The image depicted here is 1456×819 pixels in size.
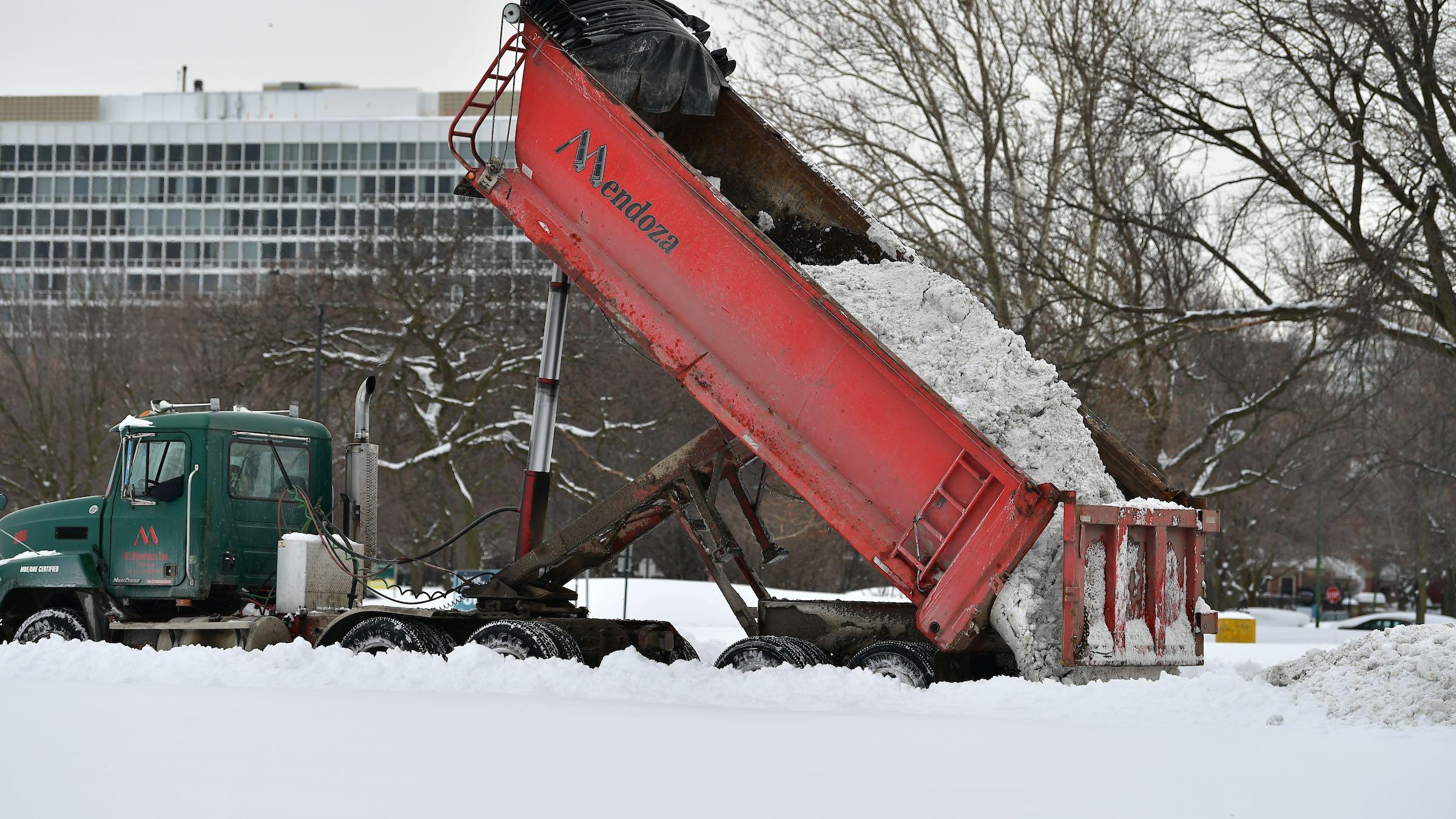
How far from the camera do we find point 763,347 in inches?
369

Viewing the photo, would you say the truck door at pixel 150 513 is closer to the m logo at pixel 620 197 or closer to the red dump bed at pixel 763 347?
the red dump bed at pixel 763 347

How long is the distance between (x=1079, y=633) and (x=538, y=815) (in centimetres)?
414

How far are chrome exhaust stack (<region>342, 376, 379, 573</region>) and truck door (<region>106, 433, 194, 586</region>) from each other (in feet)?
4.16

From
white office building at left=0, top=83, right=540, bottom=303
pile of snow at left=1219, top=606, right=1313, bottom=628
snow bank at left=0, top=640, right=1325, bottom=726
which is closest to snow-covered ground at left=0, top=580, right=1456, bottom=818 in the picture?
snow bank at left=0, top=640, right=1325, bottom=726

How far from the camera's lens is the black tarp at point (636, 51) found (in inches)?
407

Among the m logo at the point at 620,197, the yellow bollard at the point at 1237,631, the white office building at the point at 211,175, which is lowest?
the yellow bollard at the point at 1237,631

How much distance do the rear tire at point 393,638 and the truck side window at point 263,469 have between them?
Answer: 5.76 feet

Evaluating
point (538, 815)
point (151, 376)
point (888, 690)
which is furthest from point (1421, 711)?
point (151, 376)

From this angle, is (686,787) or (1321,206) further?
(1321,206)

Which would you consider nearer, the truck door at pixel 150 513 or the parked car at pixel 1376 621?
the truck door at pixel 150 513

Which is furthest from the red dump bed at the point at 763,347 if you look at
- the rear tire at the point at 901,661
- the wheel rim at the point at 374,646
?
the wheel rim at the point at 374,646

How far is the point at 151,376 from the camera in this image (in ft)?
137

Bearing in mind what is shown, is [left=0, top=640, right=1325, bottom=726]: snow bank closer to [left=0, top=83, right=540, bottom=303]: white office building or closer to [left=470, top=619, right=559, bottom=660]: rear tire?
[left=470, top=619, right=559, bottom=660]: rear tire

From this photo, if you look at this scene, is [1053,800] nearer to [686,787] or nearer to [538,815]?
[686,787]
